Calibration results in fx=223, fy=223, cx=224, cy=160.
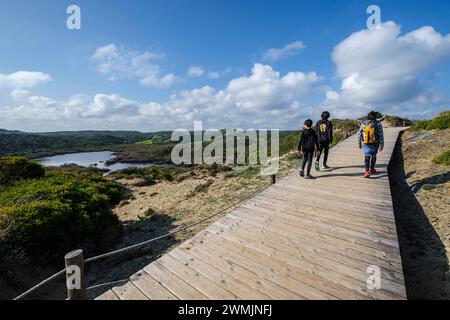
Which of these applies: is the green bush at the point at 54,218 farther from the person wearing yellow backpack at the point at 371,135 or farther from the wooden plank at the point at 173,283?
the person wearing yellow backpack at the point at 371,135

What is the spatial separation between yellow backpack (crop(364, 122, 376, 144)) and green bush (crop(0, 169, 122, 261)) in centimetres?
965

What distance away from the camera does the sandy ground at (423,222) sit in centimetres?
398

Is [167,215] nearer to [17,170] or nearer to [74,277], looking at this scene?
[17,170]

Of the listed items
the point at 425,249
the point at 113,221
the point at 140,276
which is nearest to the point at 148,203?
the point at 113,221

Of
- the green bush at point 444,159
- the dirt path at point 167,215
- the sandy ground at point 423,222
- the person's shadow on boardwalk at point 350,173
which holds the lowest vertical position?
the dirt path at point 167,215

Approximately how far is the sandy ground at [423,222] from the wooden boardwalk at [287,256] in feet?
3.37

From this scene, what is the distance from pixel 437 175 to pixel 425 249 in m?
5.03

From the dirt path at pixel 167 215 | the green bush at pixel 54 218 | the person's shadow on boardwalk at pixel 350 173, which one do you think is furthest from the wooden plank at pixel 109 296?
the person's shadow on boardwalk at pixel 350 173

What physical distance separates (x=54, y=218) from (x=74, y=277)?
18.6ft

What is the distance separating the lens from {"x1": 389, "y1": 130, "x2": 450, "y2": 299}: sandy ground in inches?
157

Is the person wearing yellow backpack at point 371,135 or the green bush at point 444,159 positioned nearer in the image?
the person wearing yellow backpack at point 371,135

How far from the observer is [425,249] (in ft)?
15.9

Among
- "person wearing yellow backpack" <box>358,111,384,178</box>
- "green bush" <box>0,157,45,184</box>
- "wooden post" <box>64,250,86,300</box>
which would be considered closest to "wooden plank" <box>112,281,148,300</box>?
"wooden post" <box>64,250,86,300</box>

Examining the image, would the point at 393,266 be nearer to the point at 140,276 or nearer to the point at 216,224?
the point at 216,224
